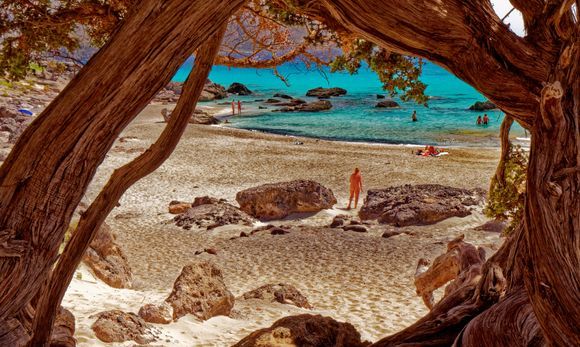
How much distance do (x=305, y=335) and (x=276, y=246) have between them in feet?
31.4

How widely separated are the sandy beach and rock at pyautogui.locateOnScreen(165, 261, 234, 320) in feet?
0.56

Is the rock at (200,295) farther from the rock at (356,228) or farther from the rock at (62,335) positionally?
the rock at (356,228)

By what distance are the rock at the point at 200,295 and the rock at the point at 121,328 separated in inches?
47.7

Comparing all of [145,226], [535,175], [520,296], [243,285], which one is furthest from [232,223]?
[535,175]

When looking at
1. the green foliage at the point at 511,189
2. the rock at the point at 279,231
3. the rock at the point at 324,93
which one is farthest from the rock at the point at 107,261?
the rock at the point at 324,93

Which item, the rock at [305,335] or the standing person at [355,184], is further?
the standing person at [355,184]

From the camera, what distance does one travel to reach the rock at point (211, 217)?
18.0 m

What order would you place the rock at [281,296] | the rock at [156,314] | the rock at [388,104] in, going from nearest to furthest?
the rock at [156,314], the rock at [281,296], the rock at [388,104]

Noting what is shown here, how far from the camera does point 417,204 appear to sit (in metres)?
18.9

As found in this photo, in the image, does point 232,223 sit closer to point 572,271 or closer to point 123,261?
point 123,261

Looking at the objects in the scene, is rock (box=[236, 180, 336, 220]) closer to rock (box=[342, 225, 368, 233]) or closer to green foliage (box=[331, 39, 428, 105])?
rock (box=[342, 225, 368, 233])

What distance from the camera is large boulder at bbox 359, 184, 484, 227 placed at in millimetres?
18391

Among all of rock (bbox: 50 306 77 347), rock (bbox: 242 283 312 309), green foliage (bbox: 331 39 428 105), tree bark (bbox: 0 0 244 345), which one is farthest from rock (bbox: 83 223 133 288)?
tree bark (bbox: 0 0 244 345)

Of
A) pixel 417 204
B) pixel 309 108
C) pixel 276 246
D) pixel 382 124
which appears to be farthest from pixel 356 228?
pixel 309 108
